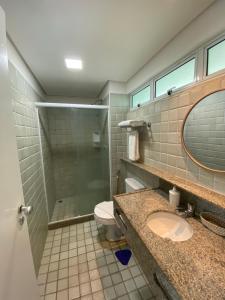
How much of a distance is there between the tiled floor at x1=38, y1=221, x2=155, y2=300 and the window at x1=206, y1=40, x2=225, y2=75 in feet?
6.42

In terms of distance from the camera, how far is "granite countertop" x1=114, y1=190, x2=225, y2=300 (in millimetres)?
551

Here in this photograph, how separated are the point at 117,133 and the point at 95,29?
4.73 feet

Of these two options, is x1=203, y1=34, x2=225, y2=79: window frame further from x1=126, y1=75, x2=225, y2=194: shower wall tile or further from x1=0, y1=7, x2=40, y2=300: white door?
x1=0, y1=7, x2=40, y2=300: white door

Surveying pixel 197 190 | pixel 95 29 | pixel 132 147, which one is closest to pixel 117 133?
pixel 132 147

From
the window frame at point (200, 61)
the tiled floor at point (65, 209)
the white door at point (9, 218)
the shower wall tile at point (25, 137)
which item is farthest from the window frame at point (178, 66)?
the tiled floor at point (65, 209)

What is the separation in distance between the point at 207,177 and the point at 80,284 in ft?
5.05

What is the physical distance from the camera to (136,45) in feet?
4.42

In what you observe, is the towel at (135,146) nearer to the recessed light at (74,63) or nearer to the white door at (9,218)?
the recessed light at (74,63)

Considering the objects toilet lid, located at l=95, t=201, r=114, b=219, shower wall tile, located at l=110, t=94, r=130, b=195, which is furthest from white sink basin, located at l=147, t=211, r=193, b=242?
shower wall tile, located at l=110, t=94, r=130, b=195

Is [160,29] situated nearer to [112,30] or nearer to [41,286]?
[112,30]

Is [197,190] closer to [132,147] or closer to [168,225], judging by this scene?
[168,225]

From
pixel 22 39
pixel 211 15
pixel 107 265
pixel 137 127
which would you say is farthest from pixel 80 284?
pixel 211 15

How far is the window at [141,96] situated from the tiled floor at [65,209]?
6.62 feet

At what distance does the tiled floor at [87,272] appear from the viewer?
1.27 metres
